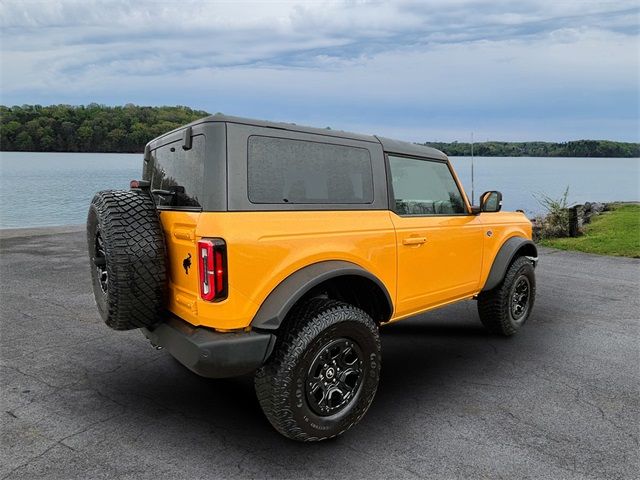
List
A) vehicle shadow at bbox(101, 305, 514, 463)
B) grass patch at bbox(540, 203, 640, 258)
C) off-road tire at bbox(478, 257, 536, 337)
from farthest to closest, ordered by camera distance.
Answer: grass patch at bbox(540, 203, 640, 258) → off-road tire at bbox(478, 257, 536, 337) → vehicle shadow at bbox(101, 305, 514, 463)

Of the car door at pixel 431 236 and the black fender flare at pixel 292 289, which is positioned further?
the car door at pixel 431 236

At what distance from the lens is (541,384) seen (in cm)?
375

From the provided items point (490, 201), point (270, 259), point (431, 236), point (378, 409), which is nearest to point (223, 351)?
point (270, 259)

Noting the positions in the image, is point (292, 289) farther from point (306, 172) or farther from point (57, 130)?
point (57, 130)

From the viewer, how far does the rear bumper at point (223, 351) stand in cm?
260

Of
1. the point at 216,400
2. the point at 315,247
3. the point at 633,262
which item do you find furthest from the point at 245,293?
the point at 633,262

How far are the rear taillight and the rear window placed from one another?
317 millimetres

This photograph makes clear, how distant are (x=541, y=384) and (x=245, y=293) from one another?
2629 millimetres

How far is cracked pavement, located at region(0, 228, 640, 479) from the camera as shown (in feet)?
8.75

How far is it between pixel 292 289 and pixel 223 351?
0.53 metres

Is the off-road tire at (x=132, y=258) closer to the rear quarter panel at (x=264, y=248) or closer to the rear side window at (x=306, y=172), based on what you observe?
the rear quarter panel at (x=264, y=248)

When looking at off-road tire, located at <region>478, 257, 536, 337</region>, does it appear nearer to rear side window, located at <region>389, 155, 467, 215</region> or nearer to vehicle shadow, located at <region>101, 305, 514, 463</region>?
vehicle shadow, located at <region>101, 305, 514, 463</region>

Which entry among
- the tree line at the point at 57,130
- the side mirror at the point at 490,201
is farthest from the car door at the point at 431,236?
the tree line at the point at 57,130

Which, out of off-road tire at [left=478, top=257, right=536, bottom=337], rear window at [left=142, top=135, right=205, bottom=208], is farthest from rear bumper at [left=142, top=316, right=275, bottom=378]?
off-road tire at [left=478, top=257, right=536, bottom=337]
